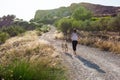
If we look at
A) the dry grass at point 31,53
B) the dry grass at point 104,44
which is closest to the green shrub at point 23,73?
the dry grass at point 31,53

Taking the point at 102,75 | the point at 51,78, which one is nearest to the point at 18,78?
the point at 51,78

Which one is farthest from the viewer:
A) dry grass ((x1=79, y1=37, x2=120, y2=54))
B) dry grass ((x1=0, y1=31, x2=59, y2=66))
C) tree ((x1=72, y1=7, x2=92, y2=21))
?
tree ((x1=72, y1=7, x2=92, y2=21))

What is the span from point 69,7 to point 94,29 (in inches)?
5186

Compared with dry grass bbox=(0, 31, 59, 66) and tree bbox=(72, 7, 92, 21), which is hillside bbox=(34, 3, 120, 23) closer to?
tree bbox=(72, 7, 92, 21)

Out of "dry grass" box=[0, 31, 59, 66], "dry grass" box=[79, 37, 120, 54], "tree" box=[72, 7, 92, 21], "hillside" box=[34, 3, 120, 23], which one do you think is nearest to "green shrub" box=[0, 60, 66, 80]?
"dry grass" box=[0, 31, 59, 66]

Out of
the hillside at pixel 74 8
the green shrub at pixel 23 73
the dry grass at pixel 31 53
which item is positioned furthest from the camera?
the hillside at pixel 74 8

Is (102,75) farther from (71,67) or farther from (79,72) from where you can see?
(71,67)

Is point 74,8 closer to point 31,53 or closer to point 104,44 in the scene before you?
point 104,44

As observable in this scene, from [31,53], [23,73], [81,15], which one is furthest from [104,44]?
[81,15]

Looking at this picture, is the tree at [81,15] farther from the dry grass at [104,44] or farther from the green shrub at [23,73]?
the green shrub at [23,73]

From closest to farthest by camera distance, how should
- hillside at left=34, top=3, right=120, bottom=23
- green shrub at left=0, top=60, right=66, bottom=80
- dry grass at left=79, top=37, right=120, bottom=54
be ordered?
green shrub at left=0, top=60, right=66, bottom=80 < dry grass at left=79, top=37, right=120, bottom=54 < hillside at left=34, top=3, right=120, bottom=23

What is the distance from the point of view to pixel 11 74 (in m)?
8.66

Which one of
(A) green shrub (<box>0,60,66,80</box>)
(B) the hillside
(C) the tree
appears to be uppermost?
(A) green shrub (<box>0,60,66,80</box>)

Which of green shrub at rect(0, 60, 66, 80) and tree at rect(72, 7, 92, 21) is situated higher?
green shrub at rect(0, 60, 66, 80)
